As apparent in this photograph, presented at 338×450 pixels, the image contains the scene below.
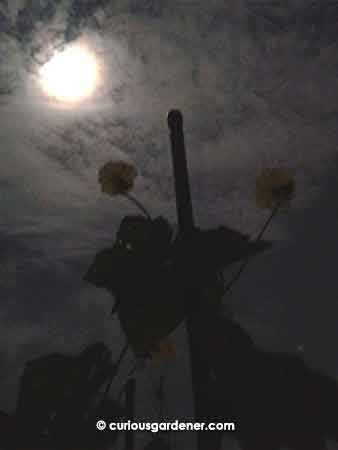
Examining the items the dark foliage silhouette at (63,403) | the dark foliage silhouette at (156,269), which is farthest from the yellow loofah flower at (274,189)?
the dark foliage silhouette at (63,403)

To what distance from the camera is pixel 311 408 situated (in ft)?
1.79

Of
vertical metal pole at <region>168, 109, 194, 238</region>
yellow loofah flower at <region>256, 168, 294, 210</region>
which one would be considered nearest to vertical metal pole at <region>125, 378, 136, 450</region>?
vertical metal pole at <region>168, 109, 194, 238</region>

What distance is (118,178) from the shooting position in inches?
38.3

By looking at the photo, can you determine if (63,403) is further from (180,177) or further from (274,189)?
(274,189)

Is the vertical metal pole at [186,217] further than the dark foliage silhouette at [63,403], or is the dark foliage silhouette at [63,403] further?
the dark foliage silhouette at [63,403]

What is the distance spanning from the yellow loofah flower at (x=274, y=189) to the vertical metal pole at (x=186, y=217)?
0.30 meters

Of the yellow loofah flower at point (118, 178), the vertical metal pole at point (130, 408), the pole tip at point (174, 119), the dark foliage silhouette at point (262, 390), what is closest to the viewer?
the dark foliage silhouette at point (262, 390)

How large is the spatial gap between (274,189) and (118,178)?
1.42 ft

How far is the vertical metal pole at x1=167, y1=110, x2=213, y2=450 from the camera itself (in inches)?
20.9

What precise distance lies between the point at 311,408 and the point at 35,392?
0.53 m

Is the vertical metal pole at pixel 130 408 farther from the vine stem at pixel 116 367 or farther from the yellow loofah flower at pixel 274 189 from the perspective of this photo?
the yellow loofah flower at pixel 274 189

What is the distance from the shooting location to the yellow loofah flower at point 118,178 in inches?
38.1

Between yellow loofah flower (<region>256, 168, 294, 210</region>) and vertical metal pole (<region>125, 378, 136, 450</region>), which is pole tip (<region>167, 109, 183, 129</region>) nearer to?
yellow loofah flower (<region>256, 168, 294, 210</region>)

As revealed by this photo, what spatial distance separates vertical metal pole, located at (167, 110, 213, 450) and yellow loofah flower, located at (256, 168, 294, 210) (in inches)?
11.9
